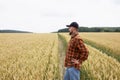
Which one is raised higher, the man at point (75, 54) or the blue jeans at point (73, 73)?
the man at point (75, 54)

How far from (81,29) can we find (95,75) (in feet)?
422

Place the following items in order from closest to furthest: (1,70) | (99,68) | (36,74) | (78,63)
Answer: (78,63)
(36,74)
(1,70)
(99,68)

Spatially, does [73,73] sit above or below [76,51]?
below

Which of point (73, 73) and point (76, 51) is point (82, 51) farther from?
point (73, 73)

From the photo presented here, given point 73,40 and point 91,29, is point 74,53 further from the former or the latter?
point 91,29

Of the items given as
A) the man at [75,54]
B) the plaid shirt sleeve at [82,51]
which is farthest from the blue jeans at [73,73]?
the plaid shirt sleeve at [82,51]

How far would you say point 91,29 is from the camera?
13850 cm

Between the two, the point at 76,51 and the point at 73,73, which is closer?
the point at 73,73

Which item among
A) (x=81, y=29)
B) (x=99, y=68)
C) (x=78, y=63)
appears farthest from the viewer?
(x=81, y=29)

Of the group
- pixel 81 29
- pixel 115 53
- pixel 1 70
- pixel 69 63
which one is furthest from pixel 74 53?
pixel 81 29

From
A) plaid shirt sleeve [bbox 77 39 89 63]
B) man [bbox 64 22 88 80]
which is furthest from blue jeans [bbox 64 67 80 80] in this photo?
plaid shirt sleeve [bbox 77 39 89 63]

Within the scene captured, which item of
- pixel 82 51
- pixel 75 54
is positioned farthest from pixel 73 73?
pixel 82 51

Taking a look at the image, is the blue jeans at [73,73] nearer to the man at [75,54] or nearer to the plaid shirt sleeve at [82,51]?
the man at [75,54]

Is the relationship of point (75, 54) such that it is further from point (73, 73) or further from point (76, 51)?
point (73, 73)
